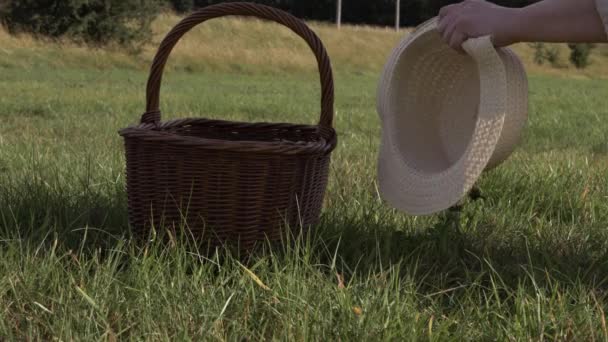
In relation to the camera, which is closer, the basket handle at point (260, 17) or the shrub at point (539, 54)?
the basket handle at point (260, 17)

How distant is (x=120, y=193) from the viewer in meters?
2.96

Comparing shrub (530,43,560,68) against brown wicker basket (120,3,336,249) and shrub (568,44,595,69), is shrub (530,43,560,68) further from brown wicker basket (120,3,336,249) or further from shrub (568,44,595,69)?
brown wicker basket (120,3,336,249)

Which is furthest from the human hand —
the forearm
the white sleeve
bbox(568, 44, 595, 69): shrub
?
bbox(568, 44, 595, 69): shrub

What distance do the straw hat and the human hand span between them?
38 millimetres

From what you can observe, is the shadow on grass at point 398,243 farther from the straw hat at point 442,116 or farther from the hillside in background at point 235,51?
the hillside in background at point 235,51

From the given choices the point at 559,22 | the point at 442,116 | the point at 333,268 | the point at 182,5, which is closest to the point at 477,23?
the point at 559,22

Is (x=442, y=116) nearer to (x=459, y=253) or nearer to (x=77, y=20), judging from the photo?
(x=459, y=253)

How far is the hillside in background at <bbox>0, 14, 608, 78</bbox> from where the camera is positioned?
67.2ft

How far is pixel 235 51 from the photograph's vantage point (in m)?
25.0

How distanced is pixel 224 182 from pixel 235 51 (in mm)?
23311

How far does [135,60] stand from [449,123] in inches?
804

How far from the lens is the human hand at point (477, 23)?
6.76 ft

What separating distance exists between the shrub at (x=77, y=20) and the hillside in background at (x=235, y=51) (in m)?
1.01

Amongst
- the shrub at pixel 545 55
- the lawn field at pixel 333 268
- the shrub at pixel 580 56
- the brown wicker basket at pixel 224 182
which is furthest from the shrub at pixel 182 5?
the brown wicker basket at pixel 224 182
